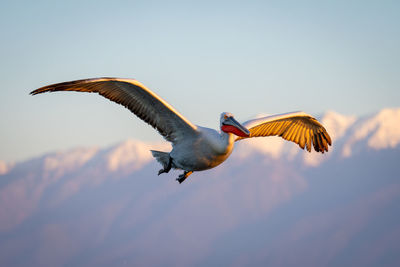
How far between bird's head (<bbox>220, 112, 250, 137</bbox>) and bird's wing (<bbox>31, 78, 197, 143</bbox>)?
77cm

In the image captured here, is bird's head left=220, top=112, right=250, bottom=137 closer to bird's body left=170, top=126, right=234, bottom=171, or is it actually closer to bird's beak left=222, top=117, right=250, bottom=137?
bird's beak left=222, top=117, right=250, bottom=137

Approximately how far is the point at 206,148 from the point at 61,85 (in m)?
3.50

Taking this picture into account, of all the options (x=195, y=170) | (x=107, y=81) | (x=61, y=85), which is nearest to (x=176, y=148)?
(x=195, y=170)

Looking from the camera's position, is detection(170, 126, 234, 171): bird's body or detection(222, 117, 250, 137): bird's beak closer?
detection(222, 117, 250, 137): bird's beak

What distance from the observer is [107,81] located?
11.1 metres

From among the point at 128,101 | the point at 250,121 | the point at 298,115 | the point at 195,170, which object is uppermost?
the point at 298,115

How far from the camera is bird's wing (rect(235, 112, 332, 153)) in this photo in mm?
15395

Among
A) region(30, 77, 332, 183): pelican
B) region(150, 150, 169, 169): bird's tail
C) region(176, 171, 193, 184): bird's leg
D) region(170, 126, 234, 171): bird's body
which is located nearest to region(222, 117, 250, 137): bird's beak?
region(30, 77, 332, 183): pelican

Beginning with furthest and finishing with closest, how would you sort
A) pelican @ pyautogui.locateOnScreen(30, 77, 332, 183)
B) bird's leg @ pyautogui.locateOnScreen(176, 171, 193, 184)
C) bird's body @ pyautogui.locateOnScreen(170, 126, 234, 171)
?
bird's leg @ pyautogui.locateOnScreen(176, 171, 193, 184) → bird's body @ pyautogui.locateOnScreen(170, 126, 234, 171) → pelican @ pyautogui.locateOnScreen(30, 77, 332, 183)

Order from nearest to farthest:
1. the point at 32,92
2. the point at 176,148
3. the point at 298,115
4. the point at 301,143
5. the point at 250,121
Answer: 1. the point at 32,92
2. the point at 176,148
3. the point at 250,121
4. the point at 298,115
5. the point at 301,143

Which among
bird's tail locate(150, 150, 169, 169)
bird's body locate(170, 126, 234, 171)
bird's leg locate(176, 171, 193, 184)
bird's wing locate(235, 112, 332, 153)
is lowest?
bird's leg locate(176, 171, 193, 184)

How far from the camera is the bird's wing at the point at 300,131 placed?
15395 millimetres

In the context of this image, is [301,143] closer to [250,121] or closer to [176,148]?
[250,121]

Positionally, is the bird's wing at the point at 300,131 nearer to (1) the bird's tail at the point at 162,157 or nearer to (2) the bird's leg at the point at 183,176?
(2) the bird's leg at the point at 183,176
